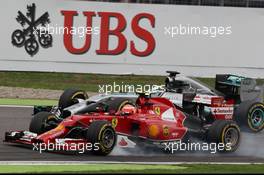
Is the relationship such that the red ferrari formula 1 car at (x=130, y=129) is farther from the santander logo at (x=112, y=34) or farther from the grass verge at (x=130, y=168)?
the santander logo at (x=112, y=34)

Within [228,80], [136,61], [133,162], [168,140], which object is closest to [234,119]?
[228,80]

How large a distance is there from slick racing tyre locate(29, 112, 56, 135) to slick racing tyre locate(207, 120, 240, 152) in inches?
110

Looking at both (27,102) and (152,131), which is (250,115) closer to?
(152,131)

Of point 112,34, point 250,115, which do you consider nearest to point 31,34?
point 112,34

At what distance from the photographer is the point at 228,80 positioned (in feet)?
48.2

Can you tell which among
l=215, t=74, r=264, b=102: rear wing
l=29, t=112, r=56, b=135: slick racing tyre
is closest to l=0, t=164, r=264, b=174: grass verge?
l=29, t=112, r=56, b=135: slick racing tyre

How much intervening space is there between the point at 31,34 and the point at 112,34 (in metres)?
2.78

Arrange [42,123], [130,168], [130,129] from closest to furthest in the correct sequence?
1. [130,168]
2. [130,129]
3. [42,123]

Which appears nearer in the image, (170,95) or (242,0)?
(170,95)

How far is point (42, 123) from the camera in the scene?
1258cm

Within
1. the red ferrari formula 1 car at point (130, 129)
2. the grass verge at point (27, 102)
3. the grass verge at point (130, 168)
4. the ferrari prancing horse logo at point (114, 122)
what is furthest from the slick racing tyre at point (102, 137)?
the grass verge at point (27, 102)

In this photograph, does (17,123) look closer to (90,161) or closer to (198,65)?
(90,161)

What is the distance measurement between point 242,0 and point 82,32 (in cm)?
605

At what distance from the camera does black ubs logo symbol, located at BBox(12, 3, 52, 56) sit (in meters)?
24.6
